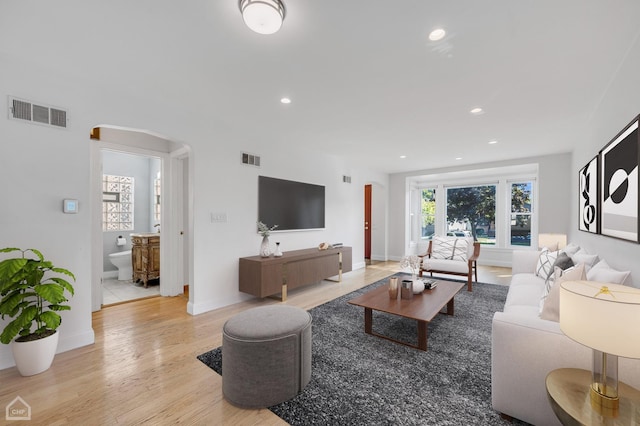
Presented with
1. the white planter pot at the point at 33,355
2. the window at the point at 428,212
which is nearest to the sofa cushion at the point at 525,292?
the white planter pot at the point at 33,355

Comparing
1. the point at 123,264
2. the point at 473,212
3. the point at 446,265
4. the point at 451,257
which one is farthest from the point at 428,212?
the point at 123,264

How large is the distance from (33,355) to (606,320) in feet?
11.5

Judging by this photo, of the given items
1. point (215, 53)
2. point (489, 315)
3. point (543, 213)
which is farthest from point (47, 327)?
point (543, 213)

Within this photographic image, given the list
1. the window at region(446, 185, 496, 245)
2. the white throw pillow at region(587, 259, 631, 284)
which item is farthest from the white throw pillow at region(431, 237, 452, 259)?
the white throw pillow at region(587, 259, 631, 284)

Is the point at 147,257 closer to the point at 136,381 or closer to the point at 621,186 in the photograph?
the point at 136,381

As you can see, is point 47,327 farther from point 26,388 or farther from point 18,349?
point 26,388

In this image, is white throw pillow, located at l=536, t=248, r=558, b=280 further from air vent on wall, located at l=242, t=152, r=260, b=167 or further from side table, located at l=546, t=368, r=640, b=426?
air vent on wall, located at l=242, t=152, r=260, b=167

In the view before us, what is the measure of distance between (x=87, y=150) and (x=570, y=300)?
3716mm

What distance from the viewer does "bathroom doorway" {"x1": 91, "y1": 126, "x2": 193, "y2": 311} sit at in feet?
11.4

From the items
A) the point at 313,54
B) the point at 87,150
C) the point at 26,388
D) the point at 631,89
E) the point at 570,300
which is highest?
the point at 313,54

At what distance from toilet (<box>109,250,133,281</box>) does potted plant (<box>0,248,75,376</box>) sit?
2.91 meters

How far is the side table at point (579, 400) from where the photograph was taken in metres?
1.06

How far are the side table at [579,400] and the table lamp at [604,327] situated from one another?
0.10ft

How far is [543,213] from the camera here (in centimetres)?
535
